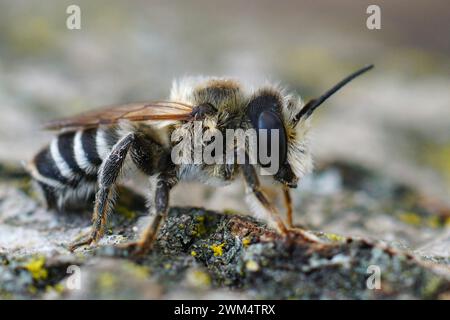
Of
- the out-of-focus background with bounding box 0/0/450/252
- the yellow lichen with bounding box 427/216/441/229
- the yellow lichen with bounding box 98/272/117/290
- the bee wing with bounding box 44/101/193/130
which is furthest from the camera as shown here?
the out-of-focus background with bounding box 0/0/450/252

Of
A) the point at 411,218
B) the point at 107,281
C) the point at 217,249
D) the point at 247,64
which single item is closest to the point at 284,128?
the point at 217,249

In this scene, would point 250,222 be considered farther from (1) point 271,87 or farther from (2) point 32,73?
(2) point 32,73

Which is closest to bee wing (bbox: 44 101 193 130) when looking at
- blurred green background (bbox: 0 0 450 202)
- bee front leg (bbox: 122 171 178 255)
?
bee front leg (bbox: 122 171 178 255)

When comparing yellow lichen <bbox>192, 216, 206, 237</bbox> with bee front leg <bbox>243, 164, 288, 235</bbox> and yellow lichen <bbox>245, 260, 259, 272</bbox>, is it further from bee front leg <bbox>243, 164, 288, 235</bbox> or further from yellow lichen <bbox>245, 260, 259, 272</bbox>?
yellow lichen <bbox>245, 260, 259, 272</bbox>

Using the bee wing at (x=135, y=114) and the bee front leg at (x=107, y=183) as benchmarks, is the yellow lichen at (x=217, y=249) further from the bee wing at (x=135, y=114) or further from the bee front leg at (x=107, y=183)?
the bee wing at (x=135, y=114)

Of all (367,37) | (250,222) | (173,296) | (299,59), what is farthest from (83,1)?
(173,296)
